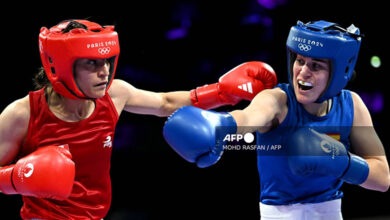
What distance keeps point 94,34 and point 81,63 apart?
0.48 feet

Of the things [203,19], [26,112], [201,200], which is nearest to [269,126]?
[26,112]

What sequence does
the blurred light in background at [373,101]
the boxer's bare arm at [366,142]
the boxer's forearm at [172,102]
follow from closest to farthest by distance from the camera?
the boxer's bare arm at [366,142] < the boxer's forearm at [172,102] < the blurred light in background at [373,101]

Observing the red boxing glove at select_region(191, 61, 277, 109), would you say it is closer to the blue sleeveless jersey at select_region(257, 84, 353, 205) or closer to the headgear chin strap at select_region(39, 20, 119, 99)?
the blue sleeveless jersey at select_region(257, 84, 353, 205)

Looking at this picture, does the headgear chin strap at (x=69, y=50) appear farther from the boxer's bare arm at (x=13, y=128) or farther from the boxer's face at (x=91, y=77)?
the boxer's bare arm at (x=13, y=128)

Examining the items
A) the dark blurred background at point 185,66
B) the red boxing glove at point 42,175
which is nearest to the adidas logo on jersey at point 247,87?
the red boxing glove at point 42,175

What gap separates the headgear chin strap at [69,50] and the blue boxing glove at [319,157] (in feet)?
3.12

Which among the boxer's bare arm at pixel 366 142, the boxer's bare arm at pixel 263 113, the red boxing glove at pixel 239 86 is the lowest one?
the boxer's bare arm at pixel 366 142

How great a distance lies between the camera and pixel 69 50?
2.36m

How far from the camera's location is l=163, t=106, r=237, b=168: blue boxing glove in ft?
6.20

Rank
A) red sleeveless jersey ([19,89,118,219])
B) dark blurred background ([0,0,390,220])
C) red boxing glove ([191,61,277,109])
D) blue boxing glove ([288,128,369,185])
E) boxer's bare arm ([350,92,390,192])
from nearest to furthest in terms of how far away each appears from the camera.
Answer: blue boxing glove ([288,128,369,185])
red sleeveless jersey ([19,89,118,219])
boxer's bare arm ([350,92,390,192])
red boxing glove ([191,61,277,109])
dark blurred background ([0,0,390,220])

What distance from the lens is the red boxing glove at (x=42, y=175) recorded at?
2.26 m

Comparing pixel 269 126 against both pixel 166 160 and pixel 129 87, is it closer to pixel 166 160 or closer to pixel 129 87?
pixel 129 87

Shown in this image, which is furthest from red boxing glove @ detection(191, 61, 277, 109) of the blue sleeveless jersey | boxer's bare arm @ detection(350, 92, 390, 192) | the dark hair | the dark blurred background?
the dark blurred background

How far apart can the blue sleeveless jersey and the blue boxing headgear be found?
125 millimetres
